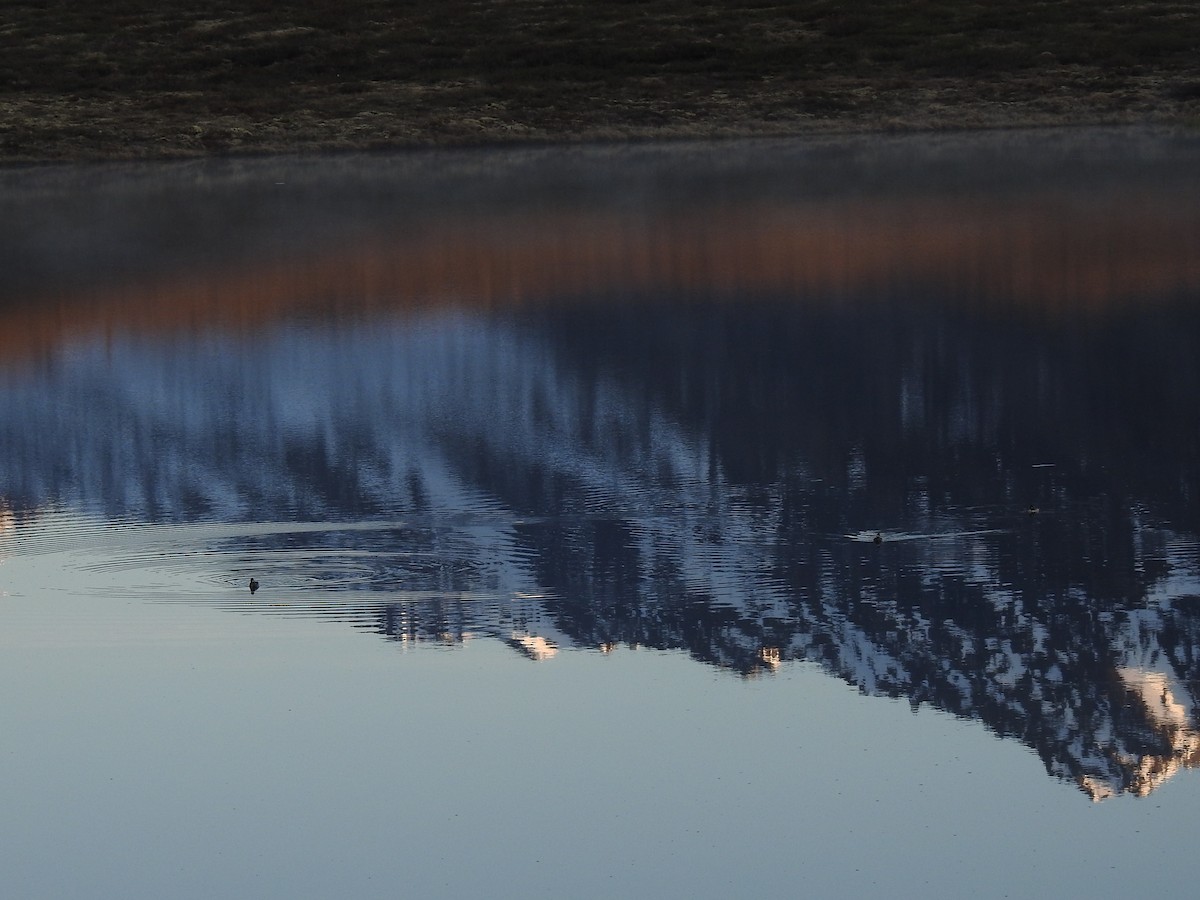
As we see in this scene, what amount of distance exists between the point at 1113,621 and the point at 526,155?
42800mm

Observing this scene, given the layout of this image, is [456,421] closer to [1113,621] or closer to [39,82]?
[1113,621]

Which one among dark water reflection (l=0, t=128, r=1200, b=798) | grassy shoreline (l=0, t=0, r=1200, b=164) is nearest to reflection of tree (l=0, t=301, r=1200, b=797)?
dark water reflection (l=0, t=128, r=1200, b=798)

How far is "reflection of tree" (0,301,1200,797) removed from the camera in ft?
35.6

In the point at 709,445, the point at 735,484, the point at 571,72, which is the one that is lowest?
the point at 571,72

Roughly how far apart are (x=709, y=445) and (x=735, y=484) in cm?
188

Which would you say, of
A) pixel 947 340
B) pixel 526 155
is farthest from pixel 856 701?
pixel 526 155

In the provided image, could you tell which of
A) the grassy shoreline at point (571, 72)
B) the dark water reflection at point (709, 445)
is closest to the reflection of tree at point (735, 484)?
the dark water reflection at point (709, 445)

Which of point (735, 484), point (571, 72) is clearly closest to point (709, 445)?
point (735, 484)

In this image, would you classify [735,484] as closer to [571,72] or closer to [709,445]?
[709,445]

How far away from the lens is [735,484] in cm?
1509

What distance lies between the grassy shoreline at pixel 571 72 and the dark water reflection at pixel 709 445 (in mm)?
23866

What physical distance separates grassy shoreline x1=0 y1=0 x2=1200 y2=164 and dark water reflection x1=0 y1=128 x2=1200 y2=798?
78.3ft

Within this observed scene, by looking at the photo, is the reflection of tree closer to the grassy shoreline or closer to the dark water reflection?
the dark water reflection

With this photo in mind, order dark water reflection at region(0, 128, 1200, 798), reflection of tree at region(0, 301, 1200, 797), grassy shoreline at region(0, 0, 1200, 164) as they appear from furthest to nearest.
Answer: grassy shoreline at region(0, 0, 1200, 164) < dark water reflection at region(0, 128, 1200, 798) < reflection of tree at region(0, 301, 1200, 797)
